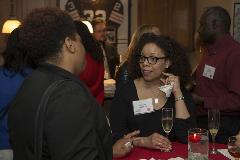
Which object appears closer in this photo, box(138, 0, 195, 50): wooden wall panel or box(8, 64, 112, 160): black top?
box(8, 64, 112, 160): black top

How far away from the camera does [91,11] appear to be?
7316 millimetres

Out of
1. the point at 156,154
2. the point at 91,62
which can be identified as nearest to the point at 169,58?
the point at 156,154

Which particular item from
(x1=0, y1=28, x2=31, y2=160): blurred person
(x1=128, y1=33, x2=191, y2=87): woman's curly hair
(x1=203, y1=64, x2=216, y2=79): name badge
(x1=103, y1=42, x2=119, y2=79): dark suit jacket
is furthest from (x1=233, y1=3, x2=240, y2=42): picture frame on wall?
(x1=0, y1=28, x2=31, y2=160): blurred person

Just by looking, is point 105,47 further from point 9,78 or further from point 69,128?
point 69,128

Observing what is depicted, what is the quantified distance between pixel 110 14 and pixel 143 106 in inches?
206

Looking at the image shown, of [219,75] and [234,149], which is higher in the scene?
[219,75]

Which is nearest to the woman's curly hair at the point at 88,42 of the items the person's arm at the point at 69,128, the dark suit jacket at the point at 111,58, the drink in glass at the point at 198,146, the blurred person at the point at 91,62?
the blurred person at the point at 91,62

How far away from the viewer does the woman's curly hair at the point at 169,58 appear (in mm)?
2617

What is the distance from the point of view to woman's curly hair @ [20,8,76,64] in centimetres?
138

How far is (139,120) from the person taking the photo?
8.02 feet

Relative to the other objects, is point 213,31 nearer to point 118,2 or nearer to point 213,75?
point 213,75

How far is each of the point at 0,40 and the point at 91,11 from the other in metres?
1.74

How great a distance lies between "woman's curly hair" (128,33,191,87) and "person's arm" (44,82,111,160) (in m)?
1.41

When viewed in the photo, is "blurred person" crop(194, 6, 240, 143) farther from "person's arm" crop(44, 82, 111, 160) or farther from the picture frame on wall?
the picture frame on wall
